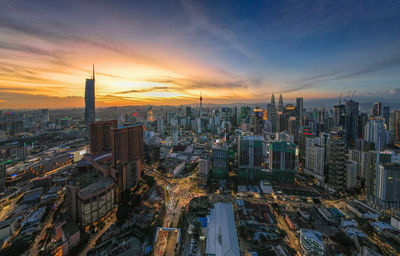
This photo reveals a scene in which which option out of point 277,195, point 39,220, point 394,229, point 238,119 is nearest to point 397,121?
point 394,229

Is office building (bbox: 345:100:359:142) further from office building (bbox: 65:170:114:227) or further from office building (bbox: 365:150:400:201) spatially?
office building (bbox: 65:170:114:227)

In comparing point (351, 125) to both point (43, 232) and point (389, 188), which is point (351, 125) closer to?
point (389, 188)

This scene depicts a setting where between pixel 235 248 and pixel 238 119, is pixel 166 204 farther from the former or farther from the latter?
pixel 238 119

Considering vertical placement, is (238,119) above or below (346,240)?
above

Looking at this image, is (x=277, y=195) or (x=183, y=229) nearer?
(x=183, y=229)

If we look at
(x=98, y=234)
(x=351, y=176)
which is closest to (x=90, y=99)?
(x=98, y=234)

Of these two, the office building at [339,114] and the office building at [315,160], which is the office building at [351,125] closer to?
the office building at [339,114]

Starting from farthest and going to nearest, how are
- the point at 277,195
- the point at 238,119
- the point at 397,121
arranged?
1. the point at 238,119
2. the point at 397,121
3. the point at 277,195

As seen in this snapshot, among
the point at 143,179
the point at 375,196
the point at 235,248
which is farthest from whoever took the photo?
the point at 143,179
